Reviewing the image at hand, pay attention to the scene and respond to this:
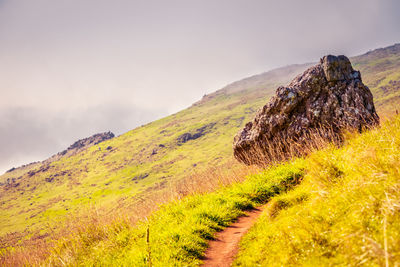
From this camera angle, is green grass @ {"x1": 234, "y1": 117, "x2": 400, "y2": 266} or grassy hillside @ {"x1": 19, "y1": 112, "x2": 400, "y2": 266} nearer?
green grass @ {"x1": 234, "y1": 117, "x2": 400, "y2": 266}

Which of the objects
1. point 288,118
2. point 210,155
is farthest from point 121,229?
point 210,155

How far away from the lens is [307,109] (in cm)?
1368

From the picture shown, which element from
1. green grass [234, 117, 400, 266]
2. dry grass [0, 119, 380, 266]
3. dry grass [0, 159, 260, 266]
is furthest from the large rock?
green grass [234, 117, 400, 266]

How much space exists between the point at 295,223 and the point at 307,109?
10.8 metres

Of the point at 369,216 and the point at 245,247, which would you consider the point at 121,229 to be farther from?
the point at 369,216

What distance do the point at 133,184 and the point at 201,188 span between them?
192 metres

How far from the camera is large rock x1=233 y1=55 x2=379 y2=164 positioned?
12.6m

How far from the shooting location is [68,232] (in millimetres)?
9570

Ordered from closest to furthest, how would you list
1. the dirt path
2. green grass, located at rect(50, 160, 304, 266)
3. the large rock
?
the dirt path, green grass, located at rect(50, 160, 304, 266), the large rock

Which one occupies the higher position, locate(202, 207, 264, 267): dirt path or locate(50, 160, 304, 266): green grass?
locate(50, 160, 304, 266): green grass

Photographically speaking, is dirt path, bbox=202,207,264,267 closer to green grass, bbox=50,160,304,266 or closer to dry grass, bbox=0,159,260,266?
green grass, bbox=50,160,304,266

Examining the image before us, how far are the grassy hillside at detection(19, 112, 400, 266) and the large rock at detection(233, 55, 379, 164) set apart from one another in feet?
9.49

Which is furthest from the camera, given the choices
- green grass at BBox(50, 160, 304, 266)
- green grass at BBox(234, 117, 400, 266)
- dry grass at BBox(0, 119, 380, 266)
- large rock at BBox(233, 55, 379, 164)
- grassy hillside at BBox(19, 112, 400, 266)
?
large rock at BBox(233, 55, 379, 164)

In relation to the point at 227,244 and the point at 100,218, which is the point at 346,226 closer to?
the point at 227,244
